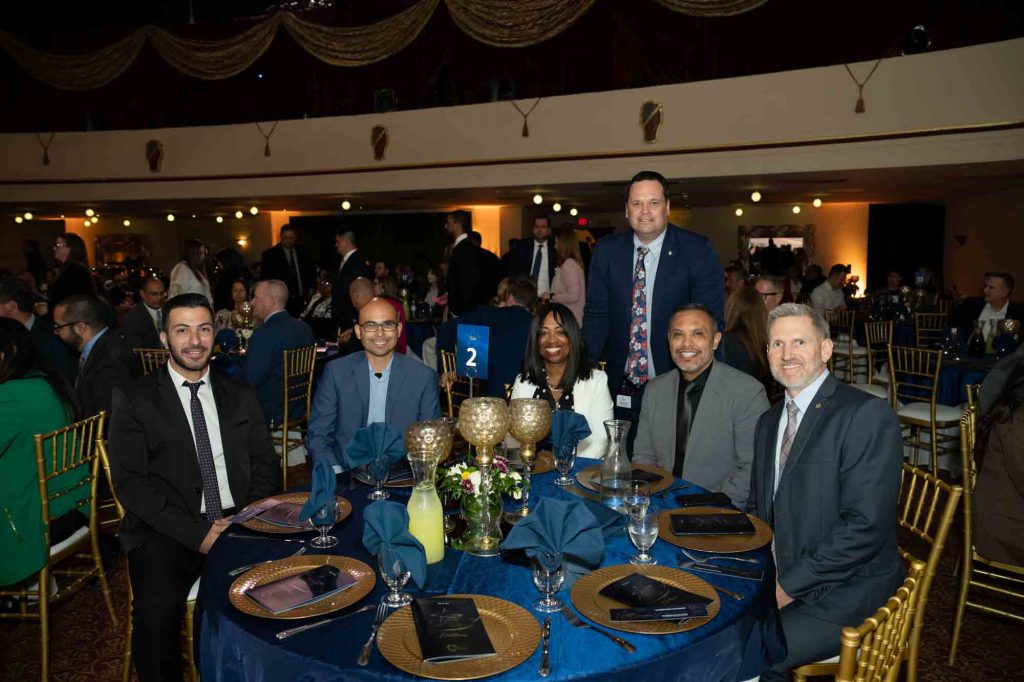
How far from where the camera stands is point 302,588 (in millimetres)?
1604

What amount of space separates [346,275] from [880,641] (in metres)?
5.64

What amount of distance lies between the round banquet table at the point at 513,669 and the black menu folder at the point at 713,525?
8cm

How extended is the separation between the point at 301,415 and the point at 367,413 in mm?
2242

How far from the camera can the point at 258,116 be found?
14.3 m

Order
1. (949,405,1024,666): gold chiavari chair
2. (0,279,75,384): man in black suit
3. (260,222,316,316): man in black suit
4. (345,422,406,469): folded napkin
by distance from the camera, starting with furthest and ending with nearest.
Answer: (260,222,316,316): man in black suit < (0,279,75,384): man in black suit < (949,405,1024,666): gold chiavari chair < (345,422,406,469): folded napkin

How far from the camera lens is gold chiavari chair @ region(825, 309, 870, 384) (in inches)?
256

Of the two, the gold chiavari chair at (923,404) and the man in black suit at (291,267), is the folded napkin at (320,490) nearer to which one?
the gold chiavari chair at (923,404)

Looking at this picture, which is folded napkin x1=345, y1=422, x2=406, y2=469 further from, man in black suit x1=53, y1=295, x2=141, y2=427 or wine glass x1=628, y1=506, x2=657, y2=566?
man in black suit x1=53, y1=295, x2=141, y2=427

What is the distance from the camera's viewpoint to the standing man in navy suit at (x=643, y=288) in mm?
3264

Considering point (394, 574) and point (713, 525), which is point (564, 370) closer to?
point (713, 525)

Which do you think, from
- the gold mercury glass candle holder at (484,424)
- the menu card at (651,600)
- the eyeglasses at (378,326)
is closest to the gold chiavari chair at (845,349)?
the eyeglasses at (378,326)

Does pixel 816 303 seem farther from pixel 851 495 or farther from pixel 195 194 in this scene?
pixel 195 194

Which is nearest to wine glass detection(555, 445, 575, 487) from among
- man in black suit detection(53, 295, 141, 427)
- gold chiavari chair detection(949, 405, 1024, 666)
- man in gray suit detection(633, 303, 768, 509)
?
man in gray suit detection(633, 303, 768, 509)

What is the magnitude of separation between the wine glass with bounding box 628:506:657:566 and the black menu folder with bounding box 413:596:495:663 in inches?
18.6
